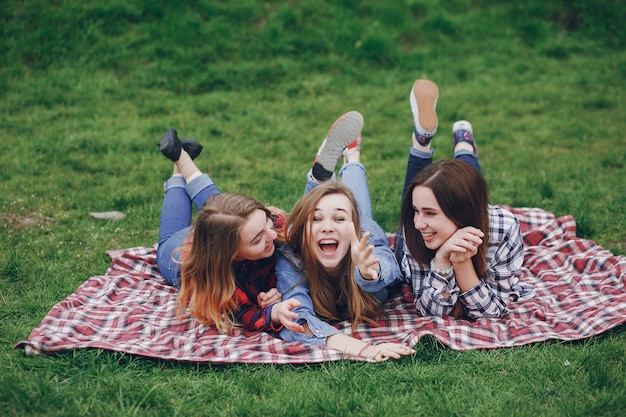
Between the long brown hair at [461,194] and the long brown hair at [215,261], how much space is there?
1179mm

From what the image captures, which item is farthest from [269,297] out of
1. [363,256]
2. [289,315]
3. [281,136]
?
[281,136]

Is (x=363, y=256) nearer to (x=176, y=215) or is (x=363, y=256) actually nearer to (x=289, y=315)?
Result: (x=289, y=315)

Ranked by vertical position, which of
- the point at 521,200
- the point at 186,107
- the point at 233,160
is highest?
the point at 186,107

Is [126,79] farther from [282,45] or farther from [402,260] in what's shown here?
[402,260]

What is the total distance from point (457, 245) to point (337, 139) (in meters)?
1.73

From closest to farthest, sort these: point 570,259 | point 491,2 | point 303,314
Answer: point 303,314, point 570,259, point 491,2

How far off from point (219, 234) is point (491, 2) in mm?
8766

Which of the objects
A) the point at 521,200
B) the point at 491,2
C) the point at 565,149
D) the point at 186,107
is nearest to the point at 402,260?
the point at 521,200

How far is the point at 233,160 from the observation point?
25.0 feet

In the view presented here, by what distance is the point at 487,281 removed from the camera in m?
4.47

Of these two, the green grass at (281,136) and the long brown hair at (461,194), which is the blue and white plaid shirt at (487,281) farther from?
the green grass at (281,136)

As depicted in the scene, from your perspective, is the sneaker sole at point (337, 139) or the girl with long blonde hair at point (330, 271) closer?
the girl with long blonde hair at point (330, 271)

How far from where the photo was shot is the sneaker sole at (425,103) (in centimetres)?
532

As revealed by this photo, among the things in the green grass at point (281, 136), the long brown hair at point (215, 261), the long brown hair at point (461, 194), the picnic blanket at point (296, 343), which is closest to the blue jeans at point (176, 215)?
the picnic blanket at point (296, 343)
